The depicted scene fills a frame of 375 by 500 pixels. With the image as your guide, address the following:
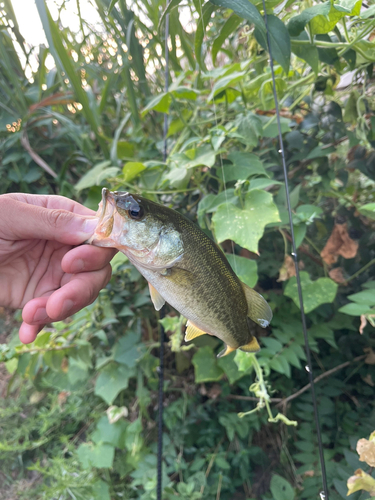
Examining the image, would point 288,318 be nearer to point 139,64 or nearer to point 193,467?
point 193,467

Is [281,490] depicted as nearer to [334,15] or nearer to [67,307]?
[67,307]

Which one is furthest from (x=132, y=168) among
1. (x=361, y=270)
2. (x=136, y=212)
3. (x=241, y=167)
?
(x=361, y=270)

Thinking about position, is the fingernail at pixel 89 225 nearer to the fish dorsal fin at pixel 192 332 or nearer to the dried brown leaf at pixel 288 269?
the fish dorsal fin at pixel 192 332

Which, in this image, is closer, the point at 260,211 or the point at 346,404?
the point at 260,211

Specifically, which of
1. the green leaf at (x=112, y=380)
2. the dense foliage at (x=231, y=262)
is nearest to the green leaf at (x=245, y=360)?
the dense foliage at (x=231, y=262)

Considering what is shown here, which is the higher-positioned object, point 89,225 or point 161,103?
point 161,103

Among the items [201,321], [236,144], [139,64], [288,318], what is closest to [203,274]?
[201,321]

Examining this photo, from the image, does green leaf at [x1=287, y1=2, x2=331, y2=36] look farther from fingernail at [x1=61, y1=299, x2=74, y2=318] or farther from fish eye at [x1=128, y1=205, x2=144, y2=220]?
fingernail at [x1=61, y1=299, x2=74, y2=318]
